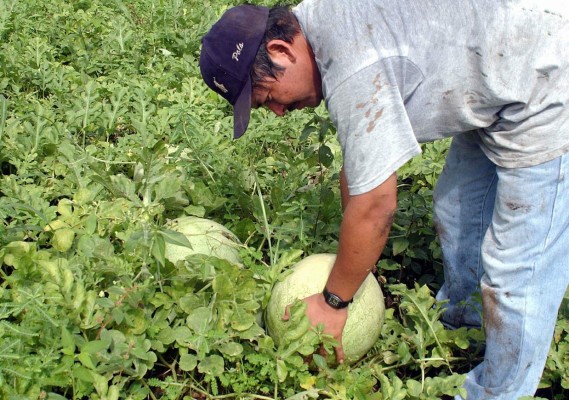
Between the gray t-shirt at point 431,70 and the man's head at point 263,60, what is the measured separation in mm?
74

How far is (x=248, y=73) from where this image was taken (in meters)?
2.54

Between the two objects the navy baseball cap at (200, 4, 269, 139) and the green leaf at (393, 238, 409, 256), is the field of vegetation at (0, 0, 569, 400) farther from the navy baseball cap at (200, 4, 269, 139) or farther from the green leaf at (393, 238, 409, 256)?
the navy baseball cap at (200, 4, 269, 139)

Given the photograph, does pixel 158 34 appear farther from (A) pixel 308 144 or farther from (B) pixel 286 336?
(B) pixel 286 336

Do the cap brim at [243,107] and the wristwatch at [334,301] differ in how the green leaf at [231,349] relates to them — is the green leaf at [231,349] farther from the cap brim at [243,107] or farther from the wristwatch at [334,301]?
the cap brim at [243,107]

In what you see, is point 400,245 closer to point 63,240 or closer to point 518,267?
point 518,267

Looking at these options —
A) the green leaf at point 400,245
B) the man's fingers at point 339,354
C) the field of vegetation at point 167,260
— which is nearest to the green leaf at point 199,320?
the field of vegetation at point 167,260

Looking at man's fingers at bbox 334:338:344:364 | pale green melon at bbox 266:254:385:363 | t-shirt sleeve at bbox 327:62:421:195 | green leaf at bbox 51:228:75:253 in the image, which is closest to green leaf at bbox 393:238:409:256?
pale green melon at bbox 266:254:385:363

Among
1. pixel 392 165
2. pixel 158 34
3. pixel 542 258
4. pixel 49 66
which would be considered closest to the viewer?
pixel 392 165

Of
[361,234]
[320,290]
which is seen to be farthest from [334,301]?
[361,234]

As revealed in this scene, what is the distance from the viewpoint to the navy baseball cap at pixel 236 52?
2.50 metres

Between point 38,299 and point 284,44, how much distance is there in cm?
128

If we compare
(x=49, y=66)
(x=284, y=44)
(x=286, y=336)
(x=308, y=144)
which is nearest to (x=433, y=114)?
(x=284, y=44)

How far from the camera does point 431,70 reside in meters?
2.43

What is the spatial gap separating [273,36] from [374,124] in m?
0.49
